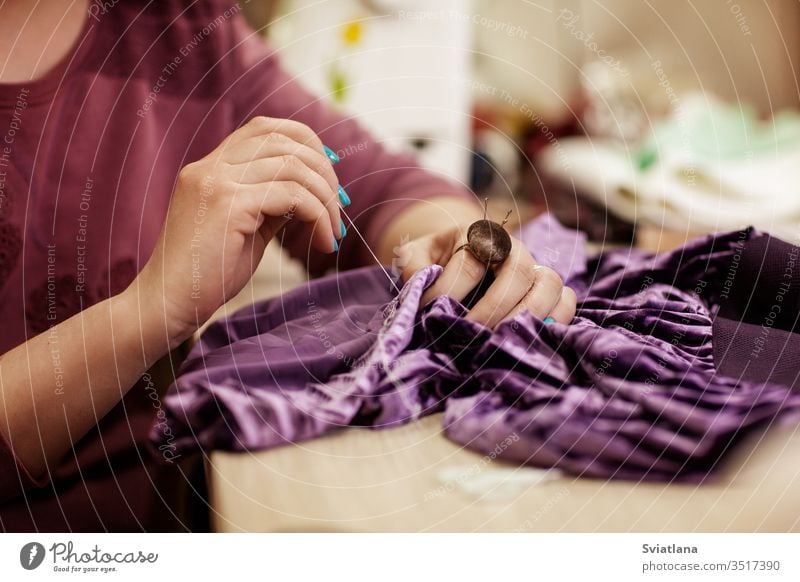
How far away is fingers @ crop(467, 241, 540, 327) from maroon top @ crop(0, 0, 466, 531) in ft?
0.45

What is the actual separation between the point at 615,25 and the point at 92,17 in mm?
408

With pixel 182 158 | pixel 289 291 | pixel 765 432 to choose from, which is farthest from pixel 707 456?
pixel 182 158

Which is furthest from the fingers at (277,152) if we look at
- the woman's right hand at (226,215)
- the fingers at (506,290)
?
the fingers at (506,290)

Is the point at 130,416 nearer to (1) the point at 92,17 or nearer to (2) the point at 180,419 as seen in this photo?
(2) the point at 180,419

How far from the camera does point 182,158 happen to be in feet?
1.44

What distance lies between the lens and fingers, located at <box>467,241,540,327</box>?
333 mm

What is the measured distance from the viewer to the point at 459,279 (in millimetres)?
346

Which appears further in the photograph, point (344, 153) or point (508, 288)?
point (344, 153)

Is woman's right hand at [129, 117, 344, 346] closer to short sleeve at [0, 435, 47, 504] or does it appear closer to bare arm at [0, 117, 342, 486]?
bare arm at [0, 117, 342, 486]

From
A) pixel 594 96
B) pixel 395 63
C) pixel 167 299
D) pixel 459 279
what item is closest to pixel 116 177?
pixel 167 299

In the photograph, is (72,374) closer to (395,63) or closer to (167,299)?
(167,299)

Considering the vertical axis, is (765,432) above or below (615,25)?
below

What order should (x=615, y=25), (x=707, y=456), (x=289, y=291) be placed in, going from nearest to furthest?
(x=707, y=456), (x=289, y=291), (x=615, y=25)

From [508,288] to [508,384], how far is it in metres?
0.06
